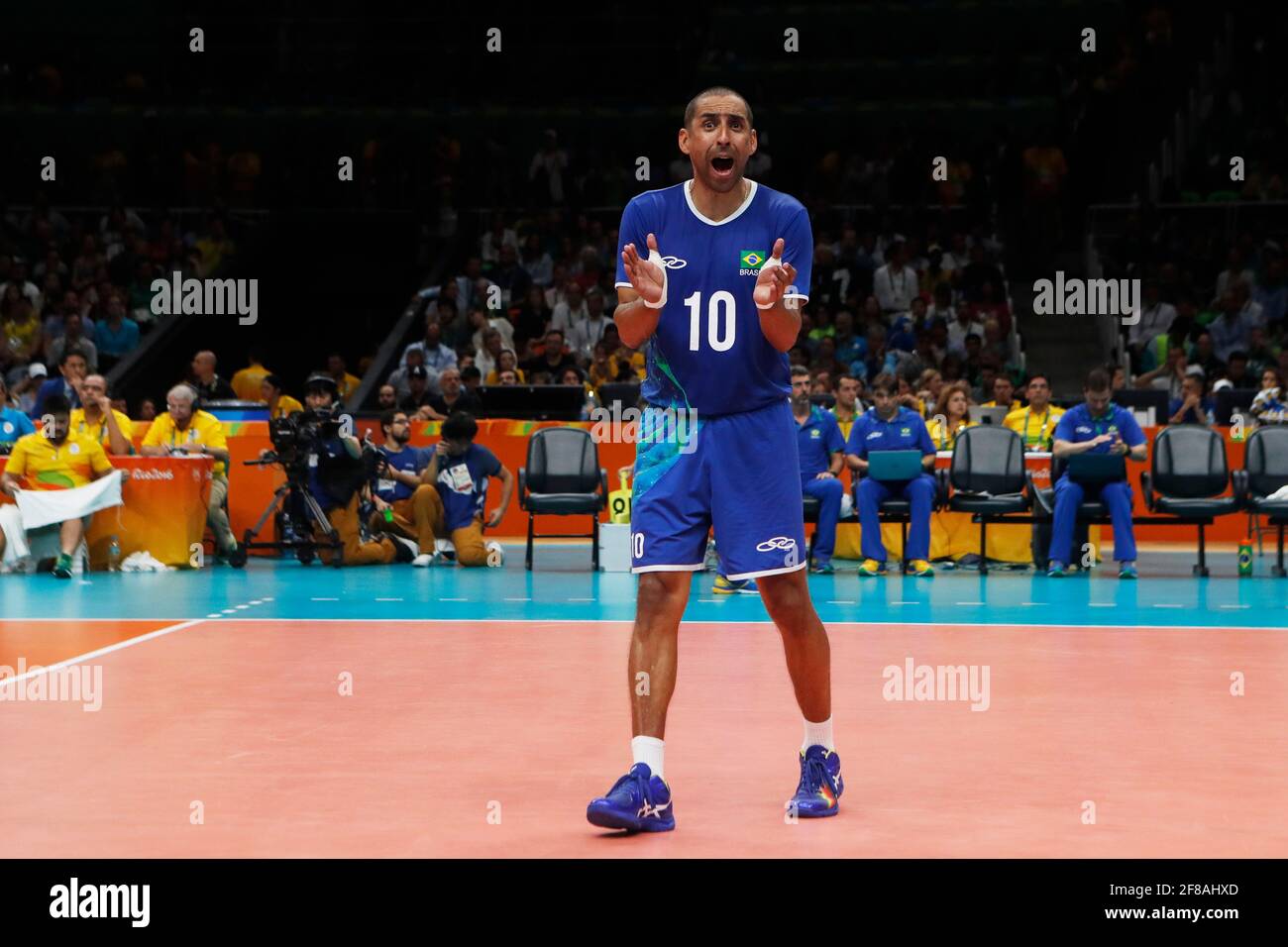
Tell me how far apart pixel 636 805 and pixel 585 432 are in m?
11.3

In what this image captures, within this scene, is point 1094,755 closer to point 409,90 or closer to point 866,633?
point 866,633

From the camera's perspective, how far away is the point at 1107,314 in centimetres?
2217

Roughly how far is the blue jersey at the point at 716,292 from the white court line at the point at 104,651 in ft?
14.6

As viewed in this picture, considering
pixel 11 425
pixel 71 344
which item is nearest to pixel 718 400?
pixel 11 425

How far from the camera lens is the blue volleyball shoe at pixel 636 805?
16.7 ft

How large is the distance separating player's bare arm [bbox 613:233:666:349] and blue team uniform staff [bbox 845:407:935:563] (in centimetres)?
1044

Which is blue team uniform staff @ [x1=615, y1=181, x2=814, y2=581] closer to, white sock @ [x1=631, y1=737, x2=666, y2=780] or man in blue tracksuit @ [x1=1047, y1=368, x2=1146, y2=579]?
white sock @ [x1=631, y1=737, x2=666, y2=780]

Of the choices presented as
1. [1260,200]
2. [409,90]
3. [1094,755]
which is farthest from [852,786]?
[409,90]

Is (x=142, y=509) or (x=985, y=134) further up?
(x=985, y=134)

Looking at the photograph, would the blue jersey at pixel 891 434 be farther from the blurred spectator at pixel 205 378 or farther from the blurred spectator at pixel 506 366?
the blurred spectator at pixel 205 378

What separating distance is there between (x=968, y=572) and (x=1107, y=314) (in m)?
7.54

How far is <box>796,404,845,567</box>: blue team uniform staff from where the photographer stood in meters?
15.6

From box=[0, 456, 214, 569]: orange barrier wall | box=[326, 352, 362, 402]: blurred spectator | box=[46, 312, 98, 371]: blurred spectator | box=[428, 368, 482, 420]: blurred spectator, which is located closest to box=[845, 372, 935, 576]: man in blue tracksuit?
box=[428, 368, 482, 420]: blurred spectator

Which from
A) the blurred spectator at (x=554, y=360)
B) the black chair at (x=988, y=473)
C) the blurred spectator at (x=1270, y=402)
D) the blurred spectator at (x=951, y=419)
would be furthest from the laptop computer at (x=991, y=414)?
the blurred spectator at (x=554, y=360)
